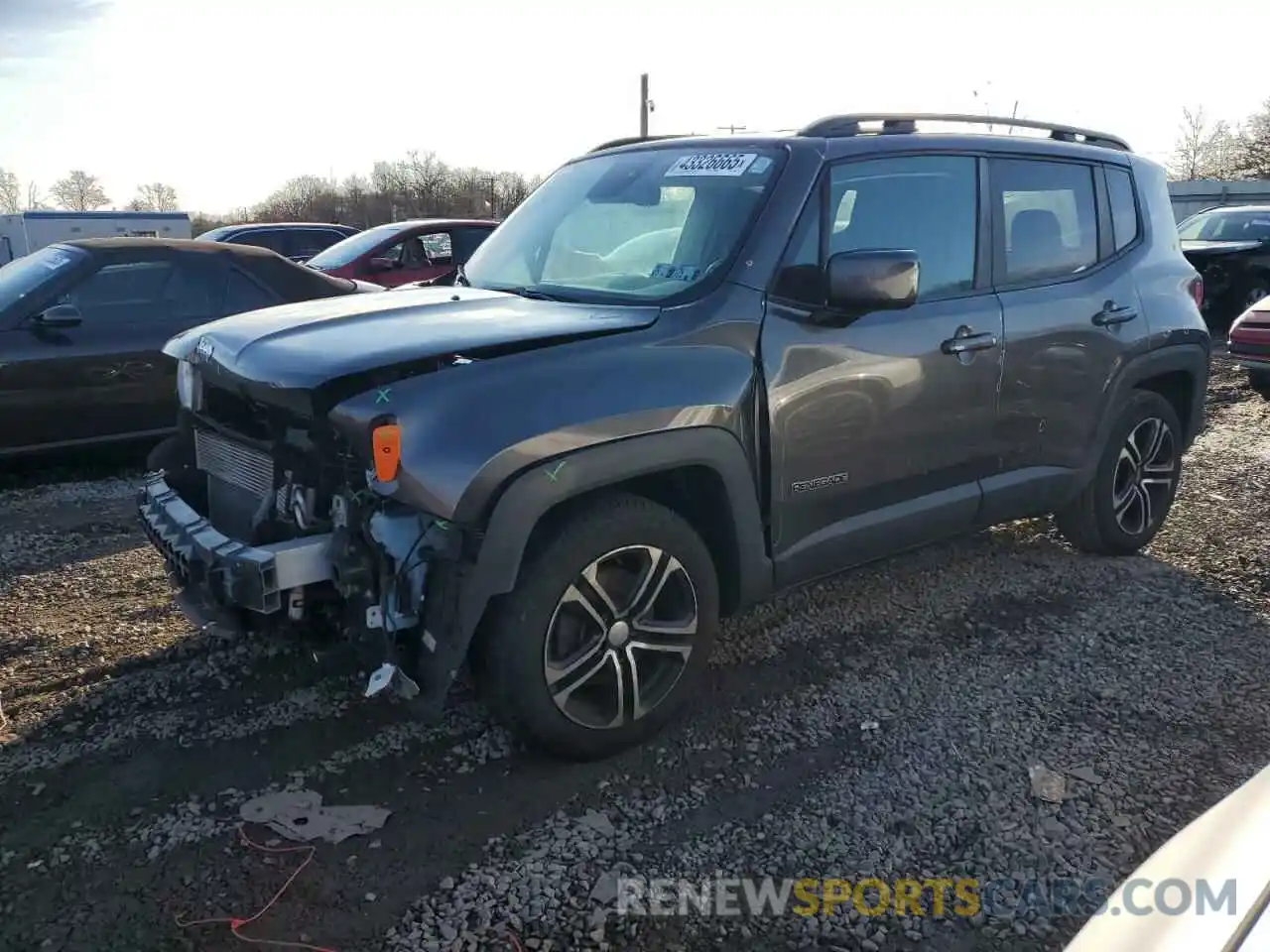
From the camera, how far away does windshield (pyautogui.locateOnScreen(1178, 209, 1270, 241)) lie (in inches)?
519

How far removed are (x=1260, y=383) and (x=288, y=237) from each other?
41.0ft

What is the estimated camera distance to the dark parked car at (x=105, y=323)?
20.1 ft

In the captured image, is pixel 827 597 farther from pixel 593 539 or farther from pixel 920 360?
pixel 593 539

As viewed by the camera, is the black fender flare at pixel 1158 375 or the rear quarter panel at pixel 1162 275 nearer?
the black fender flare at pixel 1158 375

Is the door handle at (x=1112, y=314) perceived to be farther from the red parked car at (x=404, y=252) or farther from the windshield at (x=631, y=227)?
the red parked car at (x=404, y=252)

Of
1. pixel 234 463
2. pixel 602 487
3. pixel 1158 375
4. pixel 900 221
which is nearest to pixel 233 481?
pixel 234 463

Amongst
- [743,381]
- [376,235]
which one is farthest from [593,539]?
[376,235]

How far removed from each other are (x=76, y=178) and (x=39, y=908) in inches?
2483

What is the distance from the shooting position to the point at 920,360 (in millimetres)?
3807

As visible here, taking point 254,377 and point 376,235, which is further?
point 376,235

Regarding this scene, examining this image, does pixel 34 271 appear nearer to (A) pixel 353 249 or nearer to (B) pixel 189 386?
(B) pixel 189 386

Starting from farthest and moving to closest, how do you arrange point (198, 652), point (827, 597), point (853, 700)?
point (827, 597)
point (198, 652)
point (853, 700)

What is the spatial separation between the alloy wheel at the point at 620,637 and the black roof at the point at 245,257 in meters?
4.83

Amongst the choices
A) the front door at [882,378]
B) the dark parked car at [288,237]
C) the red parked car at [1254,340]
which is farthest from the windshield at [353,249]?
the red parked car at [1254,340]
